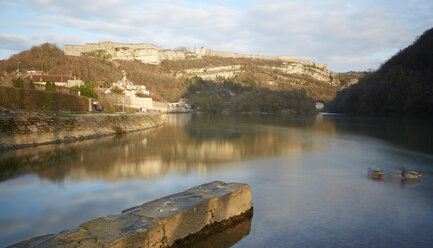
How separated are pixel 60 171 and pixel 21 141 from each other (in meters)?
5.57

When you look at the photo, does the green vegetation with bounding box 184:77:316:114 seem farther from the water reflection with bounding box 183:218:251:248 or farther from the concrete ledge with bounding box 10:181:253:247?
the water reflection with bounding box 183:218:251:248

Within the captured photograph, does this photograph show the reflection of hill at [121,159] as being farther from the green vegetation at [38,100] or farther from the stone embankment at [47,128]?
the green vegetation at [38,100]

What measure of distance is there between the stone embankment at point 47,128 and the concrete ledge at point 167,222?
11518 millimetres

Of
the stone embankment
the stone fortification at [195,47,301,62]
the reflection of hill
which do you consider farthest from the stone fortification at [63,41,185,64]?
the reflection of hill

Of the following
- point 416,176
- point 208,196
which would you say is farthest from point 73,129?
point 416,176

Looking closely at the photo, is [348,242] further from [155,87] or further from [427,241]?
[155,87]

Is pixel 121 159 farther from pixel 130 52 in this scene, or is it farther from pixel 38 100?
pixel 130 52

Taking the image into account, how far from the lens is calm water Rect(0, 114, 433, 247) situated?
17.4 ft

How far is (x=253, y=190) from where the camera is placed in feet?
26.2

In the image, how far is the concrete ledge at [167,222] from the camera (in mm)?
3734

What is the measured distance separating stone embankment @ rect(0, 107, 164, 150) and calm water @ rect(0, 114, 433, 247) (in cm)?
106

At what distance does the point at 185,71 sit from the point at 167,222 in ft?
432

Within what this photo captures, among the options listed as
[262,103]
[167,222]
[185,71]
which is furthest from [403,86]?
[185,71]

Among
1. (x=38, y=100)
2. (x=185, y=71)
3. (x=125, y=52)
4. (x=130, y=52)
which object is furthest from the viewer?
(x=130, y=52)
